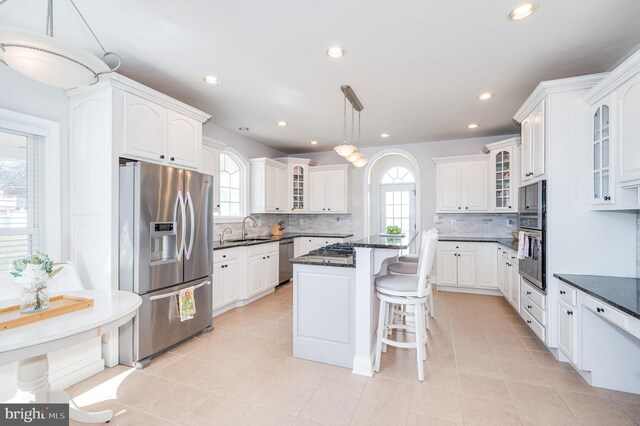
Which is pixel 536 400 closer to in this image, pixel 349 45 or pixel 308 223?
pixel 349 45

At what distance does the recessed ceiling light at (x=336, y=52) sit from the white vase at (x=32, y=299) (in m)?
2.52

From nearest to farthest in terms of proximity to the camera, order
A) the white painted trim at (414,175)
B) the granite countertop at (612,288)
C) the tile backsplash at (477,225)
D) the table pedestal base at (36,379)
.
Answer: the table pedestal base at (36,379)
the granite countertop at (612,288)
the tile backsplash at (477,225)
the white painted trim at (414,175)

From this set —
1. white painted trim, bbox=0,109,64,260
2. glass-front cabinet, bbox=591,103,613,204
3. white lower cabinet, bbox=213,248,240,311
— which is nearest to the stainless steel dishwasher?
white lower cabinet, bbox=213,248,240,311

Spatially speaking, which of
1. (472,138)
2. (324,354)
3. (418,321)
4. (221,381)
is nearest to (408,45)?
(418,321)

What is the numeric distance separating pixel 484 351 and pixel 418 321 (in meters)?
1.03

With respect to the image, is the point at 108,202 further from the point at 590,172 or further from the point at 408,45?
the point at 590,172

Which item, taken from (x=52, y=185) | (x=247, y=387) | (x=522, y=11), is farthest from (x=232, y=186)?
(x=522, y=11)

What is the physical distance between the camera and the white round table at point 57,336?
1293 mm

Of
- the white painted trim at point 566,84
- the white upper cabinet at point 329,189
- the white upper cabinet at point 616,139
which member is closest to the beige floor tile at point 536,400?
the white upper cabinet at point 616,139

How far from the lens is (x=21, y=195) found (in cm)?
243

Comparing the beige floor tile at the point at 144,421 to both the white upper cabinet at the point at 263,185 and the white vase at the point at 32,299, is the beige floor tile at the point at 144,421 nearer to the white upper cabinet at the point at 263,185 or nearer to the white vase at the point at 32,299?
the white vase at the point at 32,299

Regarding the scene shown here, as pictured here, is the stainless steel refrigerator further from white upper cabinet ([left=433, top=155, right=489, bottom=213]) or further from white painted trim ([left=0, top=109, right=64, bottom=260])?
white upper cabinet ([left=433, top=155, right=489, bottom=213])

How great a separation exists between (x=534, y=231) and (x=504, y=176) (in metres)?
2.16

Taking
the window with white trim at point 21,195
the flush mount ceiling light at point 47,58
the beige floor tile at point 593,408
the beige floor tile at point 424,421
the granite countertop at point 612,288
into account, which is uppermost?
the flush mount ceiling light at point 47,58
